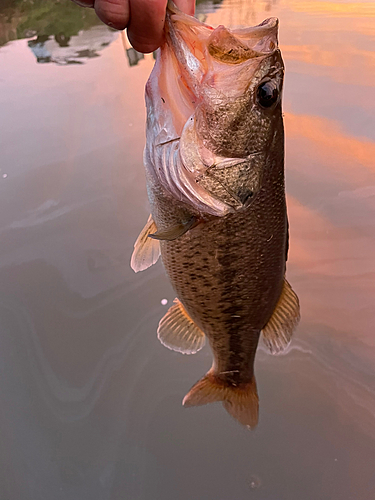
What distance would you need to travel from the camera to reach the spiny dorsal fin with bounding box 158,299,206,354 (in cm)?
145

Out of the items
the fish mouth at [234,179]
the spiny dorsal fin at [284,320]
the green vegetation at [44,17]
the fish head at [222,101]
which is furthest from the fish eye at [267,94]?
the green vegetation at [44,17]

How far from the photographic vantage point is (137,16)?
800 millimetres

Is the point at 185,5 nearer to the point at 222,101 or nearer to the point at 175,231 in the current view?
the point at 222,101

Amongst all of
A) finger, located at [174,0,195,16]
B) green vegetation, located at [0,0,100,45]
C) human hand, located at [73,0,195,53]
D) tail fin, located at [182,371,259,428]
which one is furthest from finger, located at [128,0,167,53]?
green vegetation, located at [0,0,100,45]

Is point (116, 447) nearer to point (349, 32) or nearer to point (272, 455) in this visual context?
point (272, 455)

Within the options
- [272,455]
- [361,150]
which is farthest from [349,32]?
[272,455]

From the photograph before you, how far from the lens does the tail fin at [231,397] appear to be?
144 cm

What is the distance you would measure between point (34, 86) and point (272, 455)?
3927 mm

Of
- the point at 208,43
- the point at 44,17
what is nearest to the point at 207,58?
the point at 208,43

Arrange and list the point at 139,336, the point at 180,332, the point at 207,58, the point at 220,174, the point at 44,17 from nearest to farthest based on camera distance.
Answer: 1. the point at 207,58
2. the point at 220,174
3. the point at 180,332
4. the point at 139,336
5. the point at 44,17

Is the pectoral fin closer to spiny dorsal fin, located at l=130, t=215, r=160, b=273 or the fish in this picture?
the fish

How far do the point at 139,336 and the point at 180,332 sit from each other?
1.45ft

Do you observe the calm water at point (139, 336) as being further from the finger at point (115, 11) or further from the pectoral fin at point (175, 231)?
the finger at point (115, 11)

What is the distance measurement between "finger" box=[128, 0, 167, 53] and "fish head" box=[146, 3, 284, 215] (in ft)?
0.14
